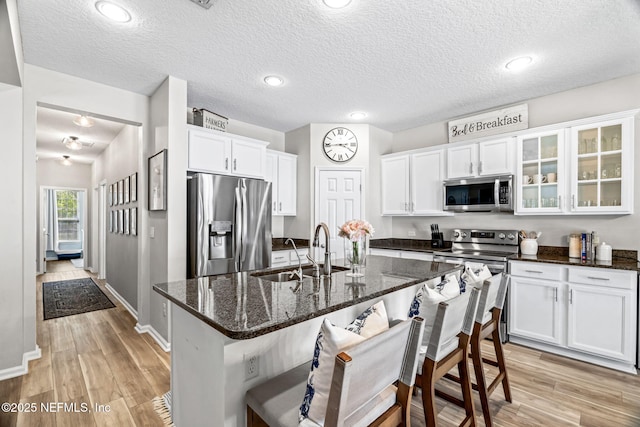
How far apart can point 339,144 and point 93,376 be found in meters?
3.77

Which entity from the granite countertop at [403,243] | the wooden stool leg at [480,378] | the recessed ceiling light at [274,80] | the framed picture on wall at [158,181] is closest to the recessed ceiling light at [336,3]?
the recessed ceiling light at [274,80]

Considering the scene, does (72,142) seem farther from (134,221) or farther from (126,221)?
(134,221)

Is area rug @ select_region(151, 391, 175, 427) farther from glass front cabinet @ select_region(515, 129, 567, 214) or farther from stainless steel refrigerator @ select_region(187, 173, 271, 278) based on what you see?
glass front cabinet @ select_region(515, 129, 567, 214)

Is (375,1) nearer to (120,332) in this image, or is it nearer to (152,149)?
(152,149)

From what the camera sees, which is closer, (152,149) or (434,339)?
(434,339)

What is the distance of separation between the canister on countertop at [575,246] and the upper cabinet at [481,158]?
920 mm

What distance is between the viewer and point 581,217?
3.26 meters

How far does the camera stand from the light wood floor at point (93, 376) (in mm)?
2029

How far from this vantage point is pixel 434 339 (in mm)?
1350

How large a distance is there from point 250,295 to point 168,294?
1.38 ft

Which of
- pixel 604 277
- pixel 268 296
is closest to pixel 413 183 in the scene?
pixel 604 277

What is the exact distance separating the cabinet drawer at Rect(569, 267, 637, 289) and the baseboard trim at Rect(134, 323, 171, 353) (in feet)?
12.6

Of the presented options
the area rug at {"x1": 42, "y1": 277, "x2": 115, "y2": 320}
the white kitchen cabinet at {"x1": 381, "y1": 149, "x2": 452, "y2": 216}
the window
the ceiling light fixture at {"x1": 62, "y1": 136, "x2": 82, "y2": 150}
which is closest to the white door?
the white kitchen cabinet at {"x1": 381, "y1": 149, "x2": 452, "y2": 216}

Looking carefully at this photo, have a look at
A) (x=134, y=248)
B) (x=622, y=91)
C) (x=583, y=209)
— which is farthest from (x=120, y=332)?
(x=622, y=91)
